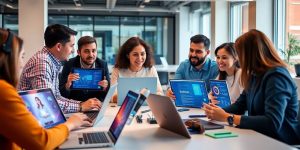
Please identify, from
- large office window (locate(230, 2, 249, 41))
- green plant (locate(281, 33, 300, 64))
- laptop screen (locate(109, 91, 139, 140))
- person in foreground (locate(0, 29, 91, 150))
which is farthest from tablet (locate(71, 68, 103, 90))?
large office window (locate(230, 2, 249, 41))

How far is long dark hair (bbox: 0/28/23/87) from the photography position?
4.83ft

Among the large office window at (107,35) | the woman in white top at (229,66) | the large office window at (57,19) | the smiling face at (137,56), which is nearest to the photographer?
the woman in white top at (229,66)

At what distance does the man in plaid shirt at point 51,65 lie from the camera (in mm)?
2457

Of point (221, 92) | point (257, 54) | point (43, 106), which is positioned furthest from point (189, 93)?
point (43, 106)

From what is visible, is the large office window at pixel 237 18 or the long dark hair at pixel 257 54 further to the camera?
the large office window at pixel 237 18

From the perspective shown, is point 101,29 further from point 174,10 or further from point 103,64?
point 103,64

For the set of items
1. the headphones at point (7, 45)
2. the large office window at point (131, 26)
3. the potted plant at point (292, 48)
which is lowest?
the headphones at point (7, 45)

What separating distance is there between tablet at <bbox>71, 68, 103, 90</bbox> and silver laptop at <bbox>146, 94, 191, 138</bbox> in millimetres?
1073

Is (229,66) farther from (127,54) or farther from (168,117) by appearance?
(168,117)

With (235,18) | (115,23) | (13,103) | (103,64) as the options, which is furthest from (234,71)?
(115,23)

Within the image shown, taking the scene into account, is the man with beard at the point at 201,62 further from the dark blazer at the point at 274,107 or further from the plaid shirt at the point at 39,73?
the plaid shirt at the point at 39,73

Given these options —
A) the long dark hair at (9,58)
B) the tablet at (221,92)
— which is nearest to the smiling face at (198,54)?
the tablet at (221,92)

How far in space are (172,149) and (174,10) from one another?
1060 cm

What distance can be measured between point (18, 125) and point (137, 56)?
7.15ft
